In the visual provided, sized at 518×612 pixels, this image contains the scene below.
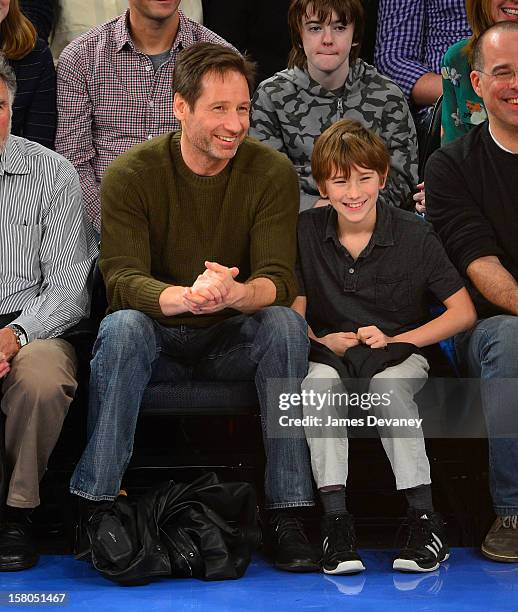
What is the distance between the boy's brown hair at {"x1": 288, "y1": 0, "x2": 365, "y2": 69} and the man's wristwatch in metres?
1.33

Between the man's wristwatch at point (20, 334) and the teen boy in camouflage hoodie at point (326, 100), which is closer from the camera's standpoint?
the man's wristwatch at point (20, 334)

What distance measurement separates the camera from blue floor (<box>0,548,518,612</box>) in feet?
7.80

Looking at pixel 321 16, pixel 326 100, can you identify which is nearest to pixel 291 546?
pixel 326 100

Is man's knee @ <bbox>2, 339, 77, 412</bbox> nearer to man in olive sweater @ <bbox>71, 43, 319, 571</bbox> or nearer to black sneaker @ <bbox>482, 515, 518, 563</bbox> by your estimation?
man in olive sweater @ <bbox>71, 43, 319, 571</bbox>

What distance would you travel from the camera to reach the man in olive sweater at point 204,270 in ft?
8.64

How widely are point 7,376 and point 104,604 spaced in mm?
610

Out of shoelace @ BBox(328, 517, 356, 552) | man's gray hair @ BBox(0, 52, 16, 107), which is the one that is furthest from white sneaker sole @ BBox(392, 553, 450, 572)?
man's gray hair @ BBox(0, 52, 16, 107)

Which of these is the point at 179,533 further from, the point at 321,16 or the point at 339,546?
the point at 321,16

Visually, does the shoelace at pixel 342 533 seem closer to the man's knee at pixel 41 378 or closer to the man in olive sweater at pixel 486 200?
the man in olive sweater at pixel 486 200

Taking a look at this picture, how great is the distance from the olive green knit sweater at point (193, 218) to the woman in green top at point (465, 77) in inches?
27.4

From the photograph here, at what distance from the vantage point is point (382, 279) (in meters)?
2.91

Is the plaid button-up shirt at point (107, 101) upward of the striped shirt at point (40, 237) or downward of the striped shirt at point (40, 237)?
upward

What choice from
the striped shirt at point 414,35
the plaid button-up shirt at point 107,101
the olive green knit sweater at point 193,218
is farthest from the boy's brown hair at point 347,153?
the striped shirt at point 414,35

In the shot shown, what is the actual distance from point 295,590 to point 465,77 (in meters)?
1.67
